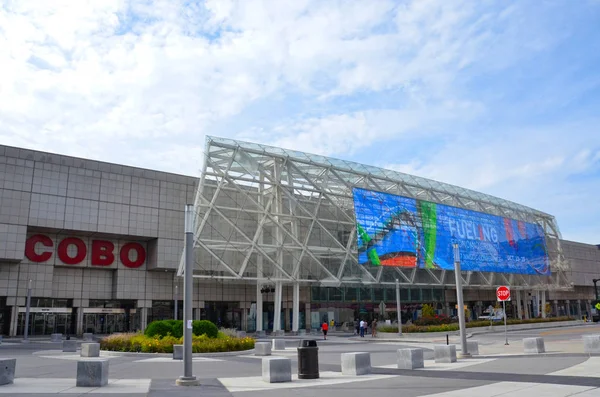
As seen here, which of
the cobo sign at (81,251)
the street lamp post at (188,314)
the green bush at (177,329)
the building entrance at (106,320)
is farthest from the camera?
the building entrance at (106,320)

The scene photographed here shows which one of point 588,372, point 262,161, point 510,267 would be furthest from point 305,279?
point 588,372

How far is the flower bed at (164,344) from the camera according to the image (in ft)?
87.9

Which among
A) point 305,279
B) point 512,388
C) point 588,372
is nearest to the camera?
point 512,388

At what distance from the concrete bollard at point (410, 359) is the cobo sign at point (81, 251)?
45901 millimetres

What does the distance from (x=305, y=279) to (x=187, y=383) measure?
145ft

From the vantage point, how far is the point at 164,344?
26.9 meters

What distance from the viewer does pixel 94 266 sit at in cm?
5744

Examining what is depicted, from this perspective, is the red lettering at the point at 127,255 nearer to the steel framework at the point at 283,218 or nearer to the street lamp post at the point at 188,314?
the steel framework at the point at 283,218

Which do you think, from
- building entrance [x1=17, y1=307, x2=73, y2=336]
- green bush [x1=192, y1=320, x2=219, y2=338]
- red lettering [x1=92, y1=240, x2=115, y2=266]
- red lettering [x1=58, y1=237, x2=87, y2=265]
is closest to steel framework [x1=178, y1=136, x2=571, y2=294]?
red lettering [x1=92, y1=240, x2=115, y2=266]

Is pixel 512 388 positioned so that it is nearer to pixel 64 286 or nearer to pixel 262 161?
pixel 262 161

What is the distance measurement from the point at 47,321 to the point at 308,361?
157ft

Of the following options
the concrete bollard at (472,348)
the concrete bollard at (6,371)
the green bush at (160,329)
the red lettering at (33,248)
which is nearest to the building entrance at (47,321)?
the red lettering at (33,248)

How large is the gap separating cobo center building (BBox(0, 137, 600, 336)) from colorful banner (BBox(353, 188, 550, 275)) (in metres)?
0.21

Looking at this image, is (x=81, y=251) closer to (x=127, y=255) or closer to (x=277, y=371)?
(x=127, y=255)
